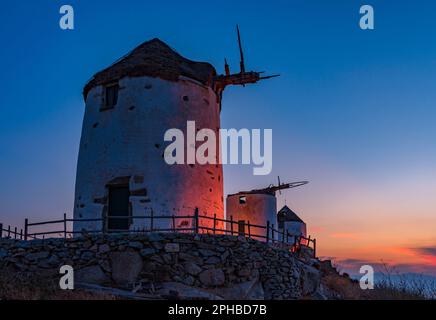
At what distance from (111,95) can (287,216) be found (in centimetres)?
2406

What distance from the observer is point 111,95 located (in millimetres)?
18172

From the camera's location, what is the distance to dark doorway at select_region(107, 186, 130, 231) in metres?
16.7

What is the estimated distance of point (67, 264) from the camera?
1360 cm

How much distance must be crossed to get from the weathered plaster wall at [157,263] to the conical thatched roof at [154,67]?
21.2 feet

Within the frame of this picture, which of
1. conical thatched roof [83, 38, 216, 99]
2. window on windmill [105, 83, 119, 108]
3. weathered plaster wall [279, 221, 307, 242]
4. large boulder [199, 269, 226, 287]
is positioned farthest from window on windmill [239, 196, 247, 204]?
large boulder [199, 269, 226, 287]

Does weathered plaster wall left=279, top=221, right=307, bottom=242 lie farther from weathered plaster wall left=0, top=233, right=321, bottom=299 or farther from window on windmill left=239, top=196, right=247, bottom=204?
weathered plaster wall left=0, top=233, right=321, bottom=299

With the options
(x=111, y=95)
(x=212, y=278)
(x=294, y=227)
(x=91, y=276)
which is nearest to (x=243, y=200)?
(x=294, y=227)

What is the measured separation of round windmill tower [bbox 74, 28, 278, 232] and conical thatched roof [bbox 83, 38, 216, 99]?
0.12ft

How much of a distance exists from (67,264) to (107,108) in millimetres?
6253

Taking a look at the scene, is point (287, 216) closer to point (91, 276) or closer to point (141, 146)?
point (141, 146)
